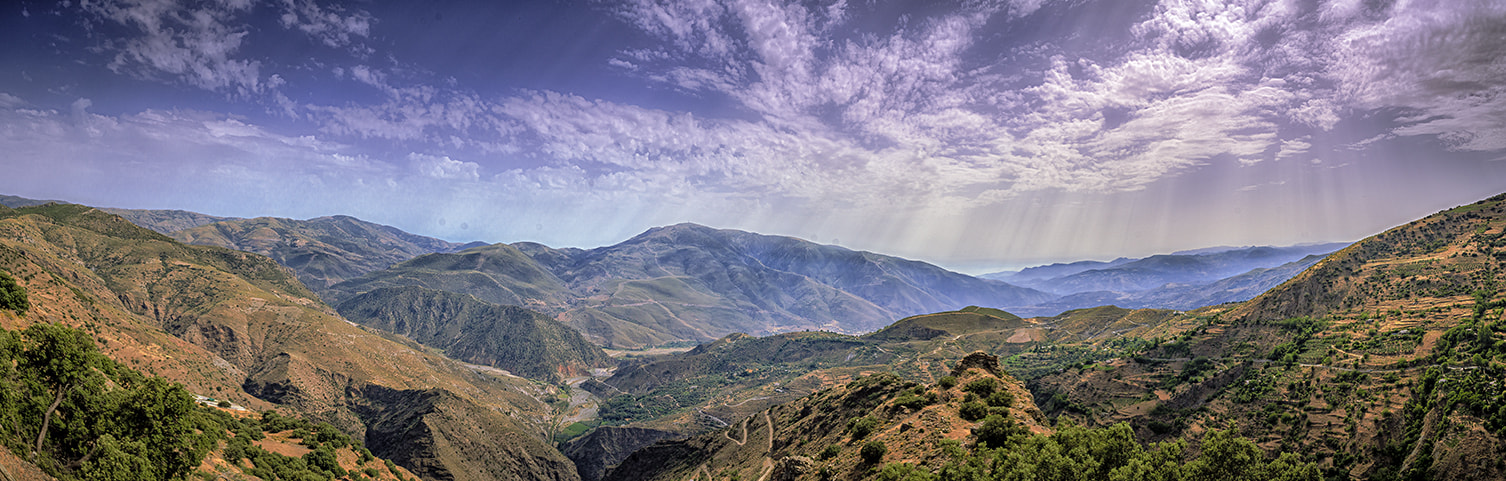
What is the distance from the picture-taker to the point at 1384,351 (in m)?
50.9

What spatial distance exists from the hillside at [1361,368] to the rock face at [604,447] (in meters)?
95.5

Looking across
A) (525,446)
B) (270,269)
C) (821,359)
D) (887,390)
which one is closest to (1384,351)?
(887,390)

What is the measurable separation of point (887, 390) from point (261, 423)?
77.2 metres

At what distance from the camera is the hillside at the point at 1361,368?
36.8 m

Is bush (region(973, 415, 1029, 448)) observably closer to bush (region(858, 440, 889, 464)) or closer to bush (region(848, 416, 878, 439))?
bush (region(858, 440, 889, 464))

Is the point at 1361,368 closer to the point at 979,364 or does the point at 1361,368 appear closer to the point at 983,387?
the point at 979,364

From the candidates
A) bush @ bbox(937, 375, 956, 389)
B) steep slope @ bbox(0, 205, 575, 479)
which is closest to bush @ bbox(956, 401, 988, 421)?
bush @ bbox(937, 375, 956, 389)

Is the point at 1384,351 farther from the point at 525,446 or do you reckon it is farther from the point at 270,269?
the point at 270,269

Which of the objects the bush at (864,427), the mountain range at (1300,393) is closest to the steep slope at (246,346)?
the mountain range at (1300,393)

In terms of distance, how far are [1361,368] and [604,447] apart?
132626mm

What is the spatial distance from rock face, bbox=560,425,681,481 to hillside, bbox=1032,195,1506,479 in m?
95.5

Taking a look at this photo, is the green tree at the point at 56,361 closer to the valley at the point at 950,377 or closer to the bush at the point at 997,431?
the valley at the point at 950,377

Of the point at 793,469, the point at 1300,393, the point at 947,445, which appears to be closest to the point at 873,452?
the point at 947,445

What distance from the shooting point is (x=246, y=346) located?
381ft
